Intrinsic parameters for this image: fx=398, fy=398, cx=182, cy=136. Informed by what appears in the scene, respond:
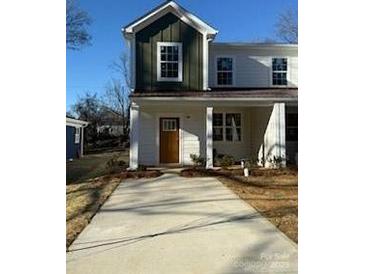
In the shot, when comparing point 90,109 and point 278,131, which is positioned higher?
point 90,109

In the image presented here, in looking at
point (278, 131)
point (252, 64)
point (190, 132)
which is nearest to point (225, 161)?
point (190, 132)

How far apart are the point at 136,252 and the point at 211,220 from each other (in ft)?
6.40

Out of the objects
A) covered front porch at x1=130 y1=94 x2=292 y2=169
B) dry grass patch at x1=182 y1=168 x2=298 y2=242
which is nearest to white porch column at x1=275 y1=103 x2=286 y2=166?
covered front porch at x1=130 y1=94 x2=292 y2=169

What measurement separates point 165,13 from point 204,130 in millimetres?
4465

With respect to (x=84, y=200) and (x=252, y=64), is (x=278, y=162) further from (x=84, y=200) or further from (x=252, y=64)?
(x=84, y=200)

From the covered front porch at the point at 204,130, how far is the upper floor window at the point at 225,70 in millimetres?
1118

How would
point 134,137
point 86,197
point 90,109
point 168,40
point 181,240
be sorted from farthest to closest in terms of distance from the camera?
1. point 90,109
2. point 168,40
3. point 134,137
4. point 86,197
5. point 181,240

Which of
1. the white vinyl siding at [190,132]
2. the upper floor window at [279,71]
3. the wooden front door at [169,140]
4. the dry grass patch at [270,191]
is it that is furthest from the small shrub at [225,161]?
the upper floor window at [279,71]

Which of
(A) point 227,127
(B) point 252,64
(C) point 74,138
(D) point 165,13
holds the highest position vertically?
(D) point 165,13

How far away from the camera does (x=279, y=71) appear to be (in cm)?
1617

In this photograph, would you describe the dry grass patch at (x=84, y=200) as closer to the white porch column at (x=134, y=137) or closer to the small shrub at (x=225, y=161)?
the white porch column at (x=134, y=137)
